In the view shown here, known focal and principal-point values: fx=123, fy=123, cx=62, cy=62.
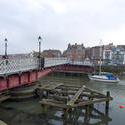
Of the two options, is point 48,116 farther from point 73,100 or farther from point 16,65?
point 16,65

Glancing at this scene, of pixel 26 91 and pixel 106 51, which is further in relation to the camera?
pixel 106 51

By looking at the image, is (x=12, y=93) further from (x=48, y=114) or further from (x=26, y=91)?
(x=48, y=114)

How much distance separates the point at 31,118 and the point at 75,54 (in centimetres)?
7730

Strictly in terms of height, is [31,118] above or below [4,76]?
below

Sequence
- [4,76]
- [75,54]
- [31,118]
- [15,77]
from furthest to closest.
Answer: [75,54] < [15,77] < [31,118] < [4,76]

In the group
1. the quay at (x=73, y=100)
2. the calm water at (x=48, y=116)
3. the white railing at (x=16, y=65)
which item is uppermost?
the white railing at (x=16, y=65)

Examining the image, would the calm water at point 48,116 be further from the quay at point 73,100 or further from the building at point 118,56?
the building at point 118,56

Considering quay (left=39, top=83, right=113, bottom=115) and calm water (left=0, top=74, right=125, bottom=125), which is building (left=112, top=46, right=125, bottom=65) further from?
quay (left=39, top=83, right=113, bottom=115)

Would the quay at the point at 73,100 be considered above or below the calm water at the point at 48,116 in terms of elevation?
above

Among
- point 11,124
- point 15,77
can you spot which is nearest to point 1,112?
point 11,124

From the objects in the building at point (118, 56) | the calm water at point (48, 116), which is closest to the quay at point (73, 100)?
the calm water at point (48, 116)

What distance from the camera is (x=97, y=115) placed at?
1277cm

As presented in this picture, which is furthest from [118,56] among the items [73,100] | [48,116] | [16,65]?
[16,65]

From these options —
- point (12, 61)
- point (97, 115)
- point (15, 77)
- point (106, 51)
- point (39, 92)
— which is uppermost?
point (106, 51)
